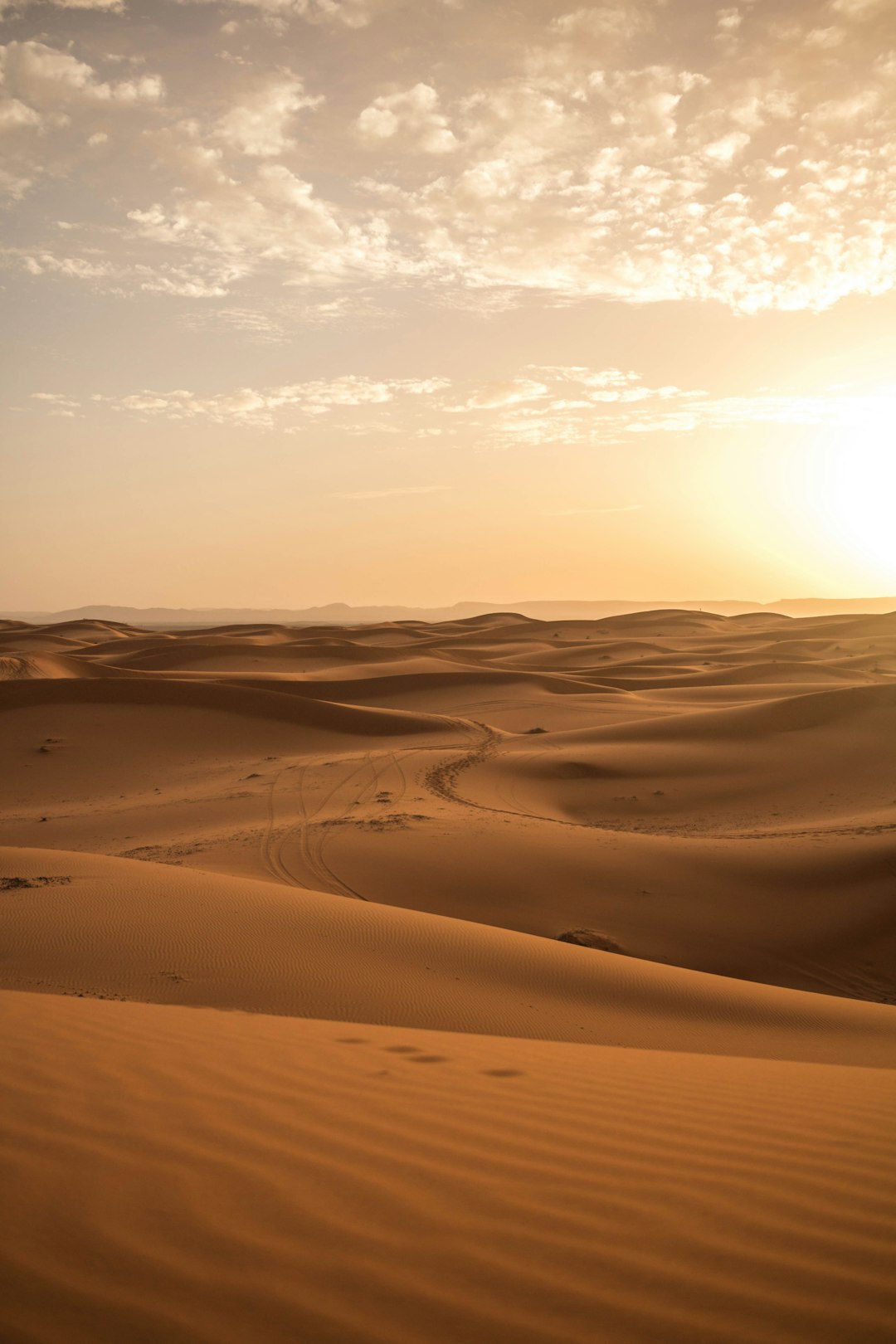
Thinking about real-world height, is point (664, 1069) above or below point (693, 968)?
above

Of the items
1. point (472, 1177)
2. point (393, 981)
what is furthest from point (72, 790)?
point (472, 1177)

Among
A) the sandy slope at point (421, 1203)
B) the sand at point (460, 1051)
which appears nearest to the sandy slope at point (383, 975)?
the sand at point (460, 1051)

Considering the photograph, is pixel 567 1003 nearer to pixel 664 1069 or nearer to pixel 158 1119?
pixel 664 1069

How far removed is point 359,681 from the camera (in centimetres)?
2820

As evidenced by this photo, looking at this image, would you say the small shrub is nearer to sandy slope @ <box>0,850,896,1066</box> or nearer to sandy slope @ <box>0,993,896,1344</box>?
sandy slope @ <box>0,850,896,1066</box>

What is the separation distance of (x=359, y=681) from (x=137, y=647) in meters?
20.5

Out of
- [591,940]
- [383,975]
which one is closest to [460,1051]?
[383,975]

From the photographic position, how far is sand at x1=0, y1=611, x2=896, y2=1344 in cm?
221

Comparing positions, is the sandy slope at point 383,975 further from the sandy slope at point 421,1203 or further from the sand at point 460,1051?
the sandy slope at point 421,1203

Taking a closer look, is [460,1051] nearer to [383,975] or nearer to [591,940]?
[383,975]

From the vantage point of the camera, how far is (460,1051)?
450 cm

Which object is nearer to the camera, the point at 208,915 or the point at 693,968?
the point at 208,915

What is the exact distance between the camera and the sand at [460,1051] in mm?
2207

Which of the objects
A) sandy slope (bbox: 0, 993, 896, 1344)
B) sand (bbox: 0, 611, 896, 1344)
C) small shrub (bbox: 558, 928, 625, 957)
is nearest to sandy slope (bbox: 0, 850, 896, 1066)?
sand (bbox: 0, 611, 896, 1344)
